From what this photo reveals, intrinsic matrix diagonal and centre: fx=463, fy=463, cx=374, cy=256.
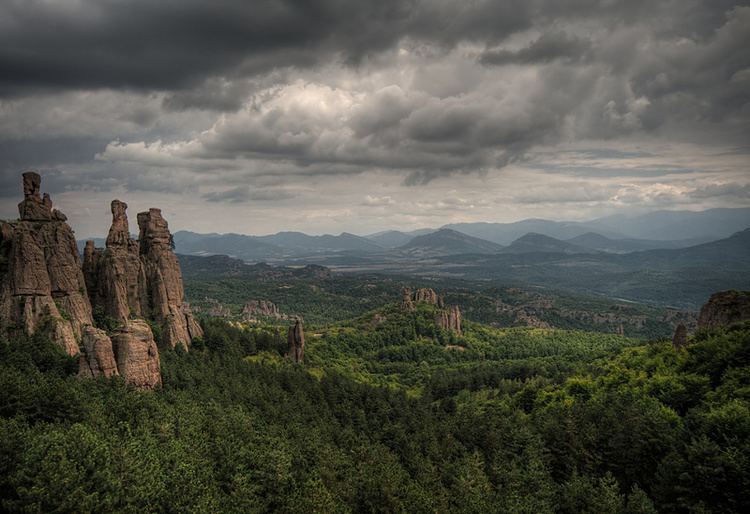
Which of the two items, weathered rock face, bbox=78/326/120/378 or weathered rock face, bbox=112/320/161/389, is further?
weathered rock face, bbox=112/320/161/389

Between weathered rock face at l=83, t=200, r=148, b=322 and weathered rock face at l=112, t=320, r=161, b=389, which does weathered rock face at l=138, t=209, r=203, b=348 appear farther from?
weathered rock face at l=112, t=320, r=161, b=389

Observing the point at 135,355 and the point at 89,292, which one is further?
the point at 89,292

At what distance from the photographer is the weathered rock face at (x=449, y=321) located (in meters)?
178

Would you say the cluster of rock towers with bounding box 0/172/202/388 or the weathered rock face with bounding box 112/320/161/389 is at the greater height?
the cluster of rock towers with bounding box 0/172/202/388

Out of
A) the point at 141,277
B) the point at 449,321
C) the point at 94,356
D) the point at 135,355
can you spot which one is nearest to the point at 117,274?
the point at 141,277

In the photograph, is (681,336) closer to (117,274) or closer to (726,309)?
(726,309)

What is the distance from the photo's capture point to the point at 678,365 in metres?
62.7

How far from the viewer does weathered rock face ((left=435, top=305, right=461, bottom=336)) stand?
17812cm

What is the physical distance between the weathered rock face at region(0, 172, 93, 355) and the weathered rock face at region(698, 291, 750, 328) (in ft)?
301

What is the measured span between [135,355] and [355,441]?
28.0m

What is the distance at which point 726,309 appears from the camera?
7250 centimetres

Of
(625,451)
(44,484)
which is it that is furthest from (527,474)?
(44,484)

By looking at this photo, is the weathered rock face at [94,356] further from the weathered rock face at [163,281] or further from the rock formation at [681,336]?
the rock formation at [681,336]

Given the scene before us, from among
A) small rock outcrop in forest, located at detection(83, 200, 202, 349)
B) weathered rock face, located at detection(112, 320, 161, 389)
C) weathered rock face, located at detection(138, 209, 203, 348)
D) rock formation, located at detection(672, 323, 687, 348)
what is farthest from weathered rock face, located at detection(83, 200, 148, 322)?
rock formation, located at detection(672, 323, 687, 348)
